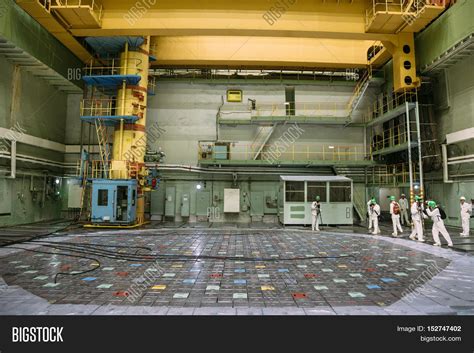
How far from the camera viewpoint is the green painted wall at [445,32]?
12108 mm

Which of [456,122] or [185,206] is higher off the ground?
[456,122]

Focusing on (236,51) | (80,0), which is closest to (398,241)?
(236,51)

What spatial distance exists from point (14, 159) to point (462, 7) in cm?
2254

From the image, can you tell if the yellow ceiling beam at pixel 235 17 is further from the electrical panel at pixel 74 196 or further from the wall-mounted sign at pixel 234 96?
the electrical panel at pixel 74 196

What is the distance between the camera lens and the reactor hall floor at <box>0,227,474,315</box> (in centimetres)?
443

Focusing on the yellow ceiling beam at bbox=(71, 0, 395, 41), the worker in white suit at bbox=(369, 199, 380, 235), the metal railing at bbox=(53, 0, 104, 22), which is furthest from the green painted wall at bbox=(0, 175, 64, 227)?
the worker in white suit at bbox=(369, 199, 380, 235)

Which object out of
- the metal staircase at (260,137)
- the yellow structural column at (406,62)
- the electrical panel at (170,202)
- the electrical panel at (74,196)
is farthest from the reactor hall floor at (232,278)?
the metal staircase at (260,137)

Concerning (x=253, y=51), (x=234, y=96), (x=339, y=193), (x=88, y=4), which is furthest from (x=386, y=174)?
(x=88, y=4)

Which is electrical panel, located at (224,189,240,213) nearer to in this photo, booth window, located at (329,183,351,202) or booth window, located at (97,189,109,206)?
booth window, located at (329,183,351,202)

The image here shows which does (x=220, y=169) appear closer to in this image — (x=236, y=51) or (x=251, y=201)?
(x=251, y=201)

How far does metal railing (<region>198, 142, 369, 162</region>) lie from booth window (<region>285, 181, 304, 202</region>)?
3.20 metres

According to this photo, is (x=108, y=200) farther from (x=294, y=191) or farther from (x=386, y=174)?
(x=386, y=174)

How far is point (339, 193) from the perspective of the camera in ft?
53.3

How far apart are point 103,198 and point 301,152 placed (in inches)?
500
